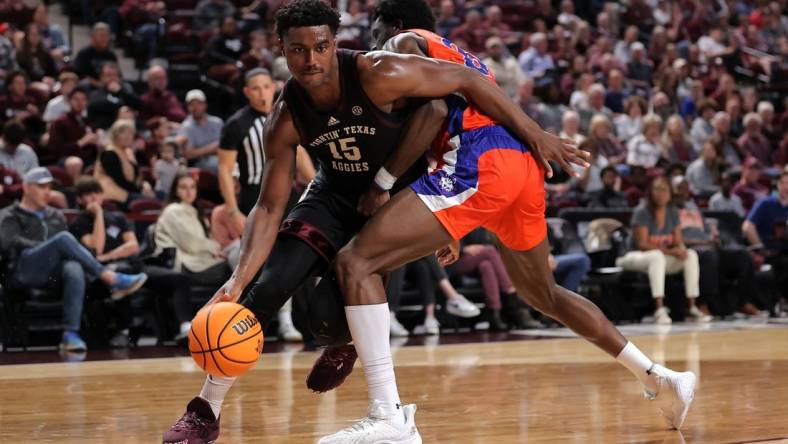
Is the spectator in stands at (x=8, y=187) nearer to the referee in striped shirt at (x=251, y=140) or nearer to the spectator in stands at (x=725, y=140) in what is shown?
the referee in striped shirt at (x=251, y=140)

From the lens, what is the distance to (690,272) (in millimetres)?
10016

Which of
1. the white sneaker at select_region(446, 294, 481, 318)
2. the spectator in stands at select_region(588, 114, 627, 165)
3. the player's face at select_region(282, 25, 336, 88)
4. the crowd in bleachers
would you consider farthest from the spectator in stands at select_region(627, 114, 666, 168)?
the player's face at select_region(282, 25, 336, 88)

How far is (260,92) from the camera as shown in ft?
24.2

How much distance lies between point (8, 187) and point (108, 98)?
7.01 ft

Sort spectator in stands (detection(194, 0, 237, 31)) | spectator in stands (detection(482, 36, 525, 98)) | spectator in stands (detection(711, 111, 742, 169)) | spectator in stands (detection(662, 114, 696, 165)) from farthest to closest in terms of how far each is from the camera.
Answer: spectator in stands (detection(711, 111, 742, 169)), spectator in stands (detection(662, 114, 696, 165)), spectator in stands (detection(482, 36, 525, 98)), spectator in stands (detection(194, 0, 237, 31))

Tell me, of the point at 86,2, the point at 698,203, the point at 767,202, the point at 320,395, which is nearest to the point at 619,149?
the point at 698,203

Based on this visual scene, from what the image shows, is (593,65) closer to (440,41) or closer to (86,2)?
(86,2)

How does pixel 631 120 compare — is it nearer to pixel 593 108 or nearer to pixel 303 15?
pixel 593 108

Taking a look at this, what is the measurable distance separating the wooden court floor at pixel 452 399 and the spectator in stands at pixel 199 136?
324cm

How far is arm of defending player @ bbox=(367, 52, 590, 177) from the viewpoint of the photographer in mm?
3619

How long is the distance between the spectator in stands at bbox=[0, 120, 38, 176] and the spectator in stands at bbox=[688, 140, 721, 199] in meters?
7.14

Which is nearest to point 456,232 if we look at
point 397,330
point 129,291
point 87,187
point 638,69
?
point 129,291

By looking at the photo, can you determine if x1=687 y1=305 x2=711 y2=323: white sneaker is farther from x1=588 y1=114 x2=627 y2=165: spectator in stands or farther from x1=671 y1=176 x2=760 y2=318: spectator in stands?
x1=588 y1=114 x2=627 y2=165: spectator in stands

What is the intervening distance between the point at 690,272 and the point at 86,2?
7.45 meters
